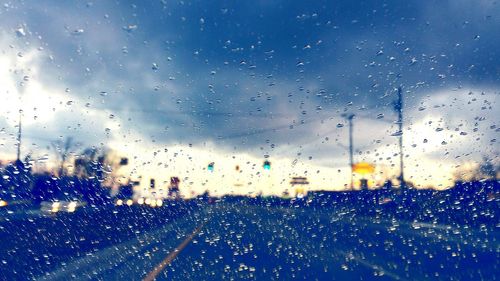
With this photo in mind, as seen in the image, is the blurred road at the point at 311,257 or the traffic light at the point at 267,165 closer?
the blurred road at the point at 311,257

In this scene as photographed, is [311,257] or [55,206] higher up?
[55,206]

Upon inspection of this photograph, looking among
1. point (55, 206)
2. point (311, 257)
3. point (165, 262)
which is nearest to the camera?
point (165, 262)

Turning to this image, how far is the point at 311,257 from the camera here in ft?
39.0

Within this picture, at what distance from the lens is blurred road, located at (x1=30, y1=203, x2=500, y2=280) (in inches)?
364

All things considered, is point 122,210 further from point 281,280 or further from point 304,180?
point 281,280

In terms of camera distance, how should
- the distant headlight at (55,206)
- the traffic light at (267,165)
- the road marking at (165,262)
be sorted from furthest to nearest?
the distant headlight at (55,206) < the traffic light at (267,165) < the road marking at (165,262)

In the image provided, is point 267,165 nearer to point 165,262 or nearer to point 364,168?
point 364,168

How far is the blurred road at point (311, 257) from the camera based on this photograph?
9242mm

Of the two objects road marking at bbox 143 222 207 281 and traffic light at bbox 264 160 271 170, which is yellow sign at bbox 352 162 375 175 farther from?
road marking at bbox 143 222 207 281

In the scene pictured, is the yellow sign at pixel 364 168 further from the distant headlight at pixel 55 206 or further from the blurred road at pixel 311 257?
the distant headlight at pixel 55 206

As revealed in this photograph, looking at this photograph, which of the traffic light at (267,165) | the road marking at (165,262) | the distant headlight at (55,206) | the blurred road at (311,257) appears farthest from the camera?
the distant headlight at (55,206)

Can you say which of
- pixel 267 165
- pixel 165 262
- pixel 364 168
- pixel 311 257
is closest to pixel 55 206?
pixel 165 262

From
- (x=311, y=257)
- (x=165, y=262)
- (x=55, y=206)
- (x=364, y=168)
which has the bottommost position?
(x=165, y=262)

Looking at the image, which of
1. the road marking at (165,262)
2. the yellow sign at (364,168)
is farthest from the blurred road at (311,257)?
the yellow sign at (364,168)
